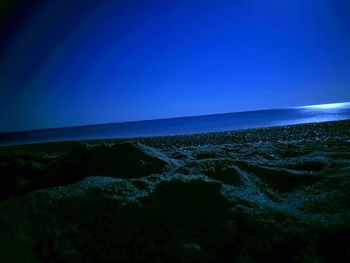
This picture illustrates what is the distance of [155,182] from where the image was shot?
293cm

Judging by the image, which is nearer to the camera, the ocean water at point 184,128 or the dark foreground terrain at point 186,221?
the dark foreground terrain at point 186,221

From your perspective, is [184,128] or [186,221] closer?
[186,221]

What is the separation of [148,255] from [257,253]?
82 centimetres

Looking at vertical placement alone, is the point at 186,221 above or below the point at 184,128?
below

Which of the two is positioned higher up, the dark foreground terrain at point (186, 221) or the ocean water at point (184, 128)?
the ocean water at point (184, 128)

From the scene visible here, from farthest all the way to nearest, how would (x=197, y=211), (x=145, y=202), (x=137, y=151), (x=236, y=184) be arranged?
(x=137, y=151) → (x=236, y=184) → (x=145, y=202) → (x=197, y=211)

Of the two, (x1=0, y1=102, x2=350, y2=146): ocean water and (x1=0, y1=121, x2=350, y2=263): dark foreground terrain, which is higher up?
(x1=0, y1=102, x2=350, y2=146): ocean water

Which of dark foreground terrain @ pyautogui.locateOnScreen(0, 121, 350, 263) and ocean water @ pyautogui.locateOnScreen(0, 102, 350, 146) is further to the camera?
ocean water @ pyautogui.locateOnScreen(0, 102, 350, 146)

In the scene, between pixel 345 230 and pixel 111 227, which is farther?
pixel 111 227

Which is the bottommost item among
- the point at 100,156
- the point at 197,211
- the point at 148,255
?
the point at 148,255

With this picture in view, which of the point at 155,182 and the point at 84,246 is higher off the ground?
the point at 155,182

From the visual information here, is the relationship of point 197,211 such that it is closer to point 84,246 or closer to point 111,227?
point 111,227

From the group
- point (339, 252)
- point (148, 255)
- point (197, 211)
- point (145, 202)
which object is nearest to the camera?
point (339, 252)

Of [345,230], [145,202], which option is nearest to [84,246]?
[145,202]
